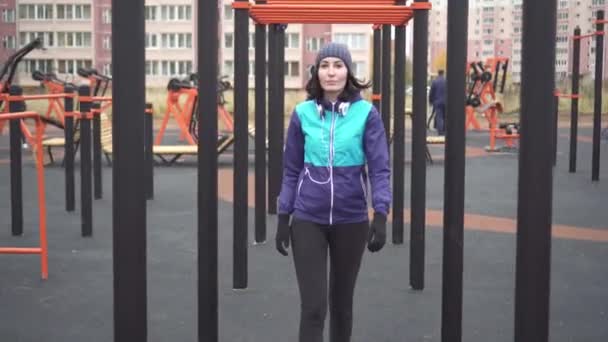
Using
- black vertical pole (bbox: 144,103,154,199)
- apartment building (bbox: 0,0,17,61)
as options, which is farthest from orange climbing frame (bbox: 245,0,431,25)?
apartment building (bbox: 0,0,17,61)

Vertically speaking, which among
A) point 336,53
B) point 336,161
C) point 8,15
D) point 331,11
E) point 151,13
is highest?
point 151,13

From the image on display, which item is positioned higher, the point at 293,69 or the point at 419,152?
the point at 293,69

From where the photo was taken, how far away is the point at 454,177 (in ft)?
13.5

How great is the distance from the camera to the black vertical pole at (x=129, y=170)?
7.88 feet

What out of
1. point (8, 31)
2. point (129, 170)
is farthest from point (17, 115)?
point (8, 31)

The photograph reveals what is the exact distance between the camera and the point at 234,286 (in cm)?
602

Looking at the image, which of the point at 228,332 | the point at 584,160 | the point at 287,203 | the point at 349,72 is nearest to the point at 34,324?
the point at 228,332

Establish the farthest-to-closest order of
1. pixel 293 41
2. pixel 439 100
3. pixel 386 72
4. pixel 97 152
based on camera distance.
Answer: pixel 293 41
pixel 439 100
pixel 97 152
pixel 386 72

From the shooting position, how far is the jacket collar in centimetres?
387

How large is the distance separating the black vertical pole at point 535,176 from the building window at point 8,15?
79.5m

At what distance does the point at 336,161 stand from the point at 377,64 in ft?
19.1

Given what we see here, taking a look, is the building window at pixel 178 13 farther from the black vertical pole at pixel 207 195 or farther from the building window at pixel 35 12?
the black vertical pole at pixel 207 195

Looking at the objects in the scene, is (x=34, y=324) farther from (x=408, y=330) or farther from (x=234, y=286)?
(x=408, y=330)

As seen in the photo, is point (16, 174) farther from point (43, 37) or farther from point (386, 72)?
point (43, 37)
